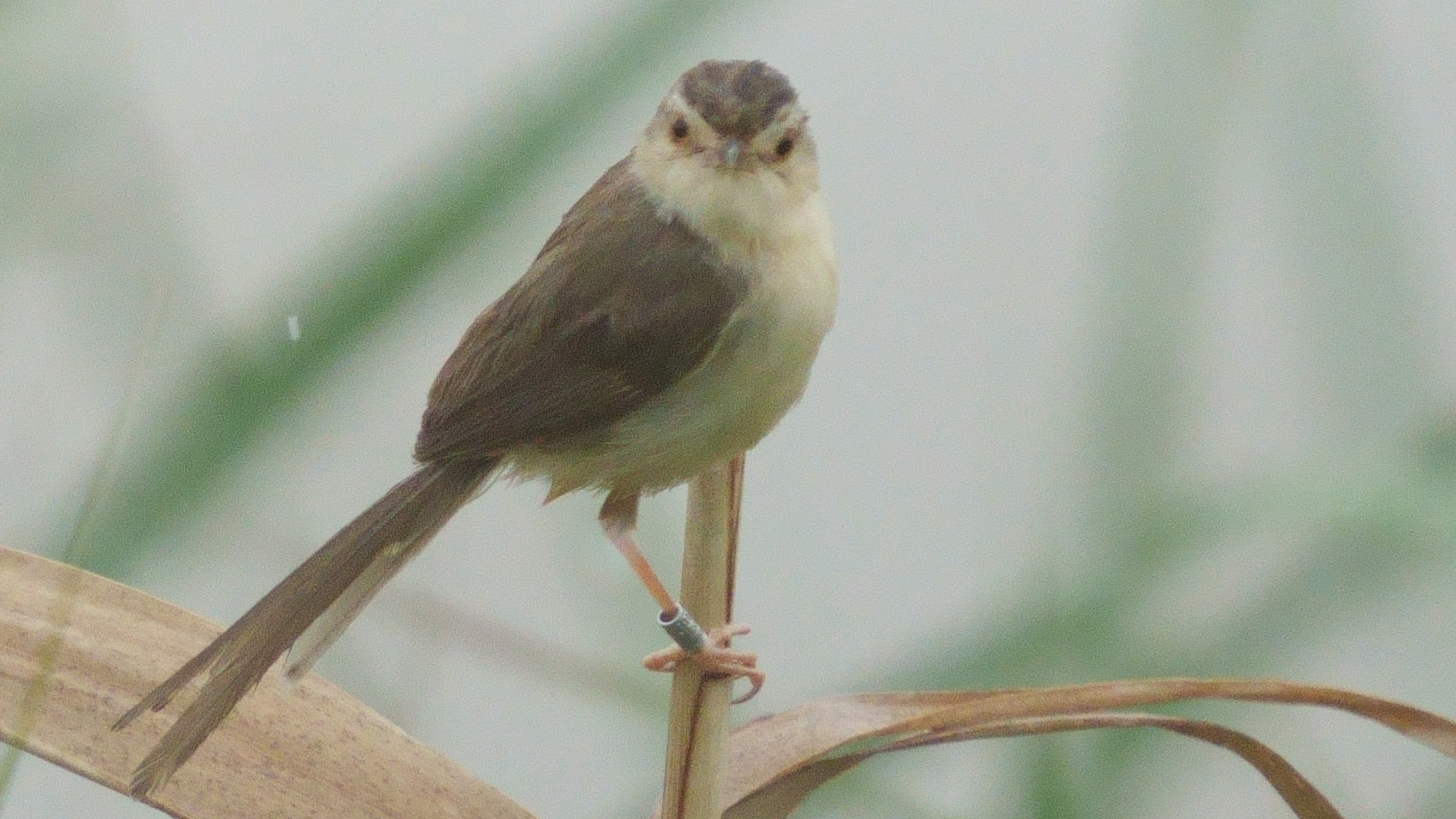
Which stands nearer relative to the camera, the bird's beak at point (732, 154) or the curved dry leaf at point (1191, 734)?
the curved dry leaf at point (1191, 734)

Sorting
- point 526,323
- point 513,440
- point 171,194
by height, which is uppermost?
point 171,194

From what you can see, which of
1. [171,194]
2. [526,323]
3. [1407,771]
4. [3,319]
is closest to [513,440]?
[526,323]

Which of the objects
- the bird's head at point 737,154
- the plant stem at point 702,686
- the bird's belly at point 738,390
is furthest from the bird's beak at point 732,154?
the plant stem at point 702,686

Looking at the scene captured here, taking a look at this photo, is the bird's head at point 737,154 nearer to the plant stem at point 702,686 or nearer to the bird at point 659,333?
the bird at point 659,333

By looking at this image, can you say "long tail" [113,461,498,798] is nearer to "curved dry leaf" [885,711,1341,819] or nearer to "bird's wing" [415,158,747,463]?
"bird's wing" [415,158,747,463]

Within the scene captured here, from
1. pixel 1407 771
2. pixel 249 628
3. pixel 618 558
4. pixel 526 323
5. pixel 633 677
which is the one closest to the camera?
pixel 249 628

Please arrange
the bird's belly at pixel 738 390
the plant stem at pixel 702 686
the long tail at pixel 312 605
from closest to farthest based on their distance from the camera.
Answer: the long tail at pixel 312 605 → the plant stem at pixel 702 686 → the bird's belly at pixel 738 390

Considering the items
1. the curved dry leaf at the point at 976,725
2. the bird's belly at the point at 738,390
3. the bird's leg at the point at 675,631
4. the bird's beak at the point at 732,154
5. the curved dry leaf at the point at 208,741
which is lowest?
the curved dry leaf at the point at 208,741

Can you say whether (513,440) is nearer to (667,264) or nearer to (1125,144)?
(667,264)
